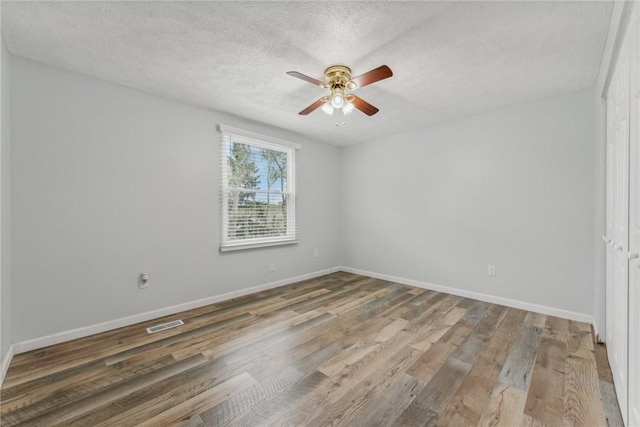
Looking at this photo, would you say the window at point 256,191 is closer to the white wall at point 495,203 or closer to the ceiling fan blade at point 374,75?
the white wall at point 495,203

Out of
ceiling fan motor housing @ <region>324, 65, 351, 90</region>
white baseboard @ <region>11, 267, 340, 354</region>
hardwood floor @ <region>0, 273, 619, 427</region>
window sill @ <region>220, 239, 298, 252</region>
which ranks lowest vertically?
hardwood floor @ <region>0, 273, 619, 427</region>

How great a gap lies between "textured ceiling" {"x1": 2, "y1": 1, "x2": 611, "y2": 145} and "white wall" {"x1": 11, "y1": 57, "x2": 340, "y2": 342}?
0.32m

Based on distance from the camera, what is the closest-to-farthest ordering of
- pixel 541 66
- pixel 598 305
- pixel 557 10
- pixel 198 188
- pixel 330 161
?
pixel 557 10 < pixel 541 66 < pixel 598 305 < pixel 198 188 < pixel 330 161

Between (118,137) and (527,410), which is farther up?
(118,137)

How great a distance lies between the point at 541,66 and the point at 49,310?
4.66m

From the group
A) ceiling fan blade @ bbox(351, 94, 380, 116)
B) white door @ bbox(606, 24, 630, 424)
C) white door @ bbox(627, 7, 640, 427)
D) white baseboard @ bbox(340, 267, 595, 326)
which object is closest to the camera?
white door @ bbox(627, 7, 640, 427)

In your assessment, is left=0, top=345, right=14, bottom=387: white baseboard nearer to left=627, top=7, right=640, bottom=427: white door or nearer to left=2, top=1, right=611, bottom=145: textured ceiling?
left=2, top=1, right=611, bottom=145: textured ceiling

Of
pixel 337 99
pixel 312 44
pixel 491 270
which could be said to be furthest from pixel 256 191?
pixel 491 270

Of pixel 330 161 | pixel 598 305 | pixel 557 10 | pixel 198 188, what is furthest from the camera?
pixel 330 161

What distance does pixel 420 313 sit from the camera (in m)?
2.99

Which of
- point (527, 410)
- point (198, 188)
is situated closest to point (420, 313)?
point (527, 410)

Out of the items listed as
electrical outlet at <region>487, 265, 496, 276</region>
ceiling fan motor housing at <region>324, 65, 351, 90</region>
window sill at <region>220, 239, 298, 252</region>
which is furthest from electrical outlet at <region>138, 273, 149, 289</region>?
electrical outlet at <region>487, 265, 496, 276</region>

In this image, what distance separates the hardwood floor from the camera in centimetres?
152

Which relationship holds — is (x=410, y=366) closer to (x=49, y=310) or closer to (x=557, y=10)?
(x=557, y=10)
